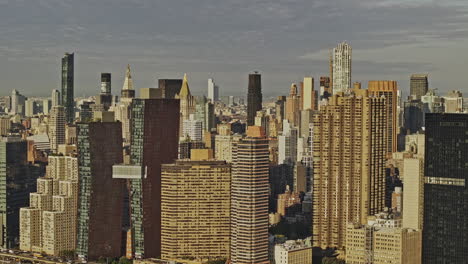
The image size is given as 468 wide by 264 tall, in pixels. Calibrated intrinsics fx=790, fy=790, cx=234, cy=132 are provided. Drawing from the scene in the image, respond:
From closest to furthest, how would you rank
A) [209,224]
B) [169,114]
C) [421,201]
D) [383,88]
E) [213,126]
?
1. [421,201]
2. [209,224]
3. [169,114]
4. [383,88]
5. [213,126]

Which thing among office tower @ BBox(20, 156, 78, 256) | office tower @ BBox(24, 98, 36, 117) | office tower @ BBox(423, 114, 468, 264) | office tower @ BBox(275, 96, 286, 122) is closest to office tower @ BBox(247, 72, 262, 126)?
office tower @ BBox(275, 96, 286, 122)

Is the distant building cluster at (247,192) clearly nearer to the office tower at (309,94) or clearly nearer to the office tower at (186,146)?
the office tower at (186,146)

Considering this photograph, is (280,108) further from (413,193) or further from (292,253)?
(413,193)

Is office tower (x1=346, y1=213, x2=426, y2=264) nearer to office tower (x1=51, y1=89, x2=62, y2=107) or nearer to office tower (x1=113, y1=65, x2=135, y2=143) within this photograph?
office tower (x1=113, y1=65, x2=135, y2=143)

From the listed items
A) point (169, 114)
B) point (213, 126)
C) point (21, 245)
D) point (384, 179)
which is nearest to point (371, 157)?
point (384, 179)

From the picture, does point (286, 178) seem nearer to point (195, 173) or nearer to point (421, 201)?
point (195, 173)

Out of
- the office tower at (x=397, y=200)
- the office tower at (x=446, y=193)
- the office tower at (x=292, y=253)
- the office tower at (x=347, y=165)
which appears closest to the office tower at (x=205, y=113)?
the office tower at (x=347, y=165)
